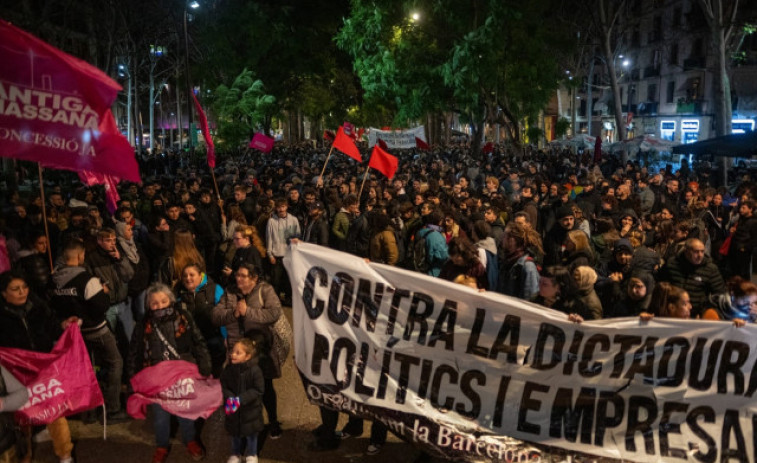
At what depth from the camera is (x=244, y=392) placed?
4535mm

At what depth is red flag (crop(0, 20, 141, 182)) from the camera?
4.45m

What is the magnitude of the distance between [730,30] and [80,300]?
877 inches

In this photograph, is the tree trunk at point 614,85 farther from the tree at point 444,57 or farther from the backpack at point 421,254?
the backpack at point 421,254

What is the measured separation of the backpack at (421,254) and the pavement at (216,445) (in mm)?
2273

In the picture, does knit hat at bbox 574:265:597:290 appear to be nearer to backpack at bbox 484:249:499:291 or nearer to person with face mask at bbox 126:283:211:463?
backpack at bbox 484:249:499:291

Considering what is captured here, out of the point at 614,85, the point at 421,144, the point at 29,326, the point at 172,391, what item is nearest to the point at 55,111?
the point at 29,326

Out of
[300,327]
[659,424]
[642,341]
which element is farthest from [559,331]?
[300,327]

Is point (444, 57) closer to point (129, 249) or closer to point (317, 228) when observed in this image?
point (317, 228)

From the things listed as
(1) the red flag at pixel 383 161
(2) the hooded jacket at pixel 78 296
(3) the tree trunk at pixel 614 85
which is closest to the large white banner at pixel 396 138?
(3) the tree trunk at pixel 614 85

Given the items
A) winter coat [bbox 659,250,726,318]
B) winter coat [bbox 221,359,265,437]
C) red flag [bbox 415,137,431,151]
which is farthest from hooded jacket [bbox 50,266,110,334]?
red flag [bbox 415,137,431,151]

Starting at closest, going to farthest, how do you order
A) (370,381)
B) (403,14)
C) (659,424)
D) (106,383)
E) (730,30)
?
(659,424) → (370,381) → (106,383) → (730,30) → (403,14)

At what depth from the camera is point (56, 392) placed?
14.5 feet

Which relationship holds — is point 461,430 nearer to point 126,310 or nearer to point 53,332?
point 53,332

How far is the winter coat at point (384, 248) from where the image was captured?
7391 mm
